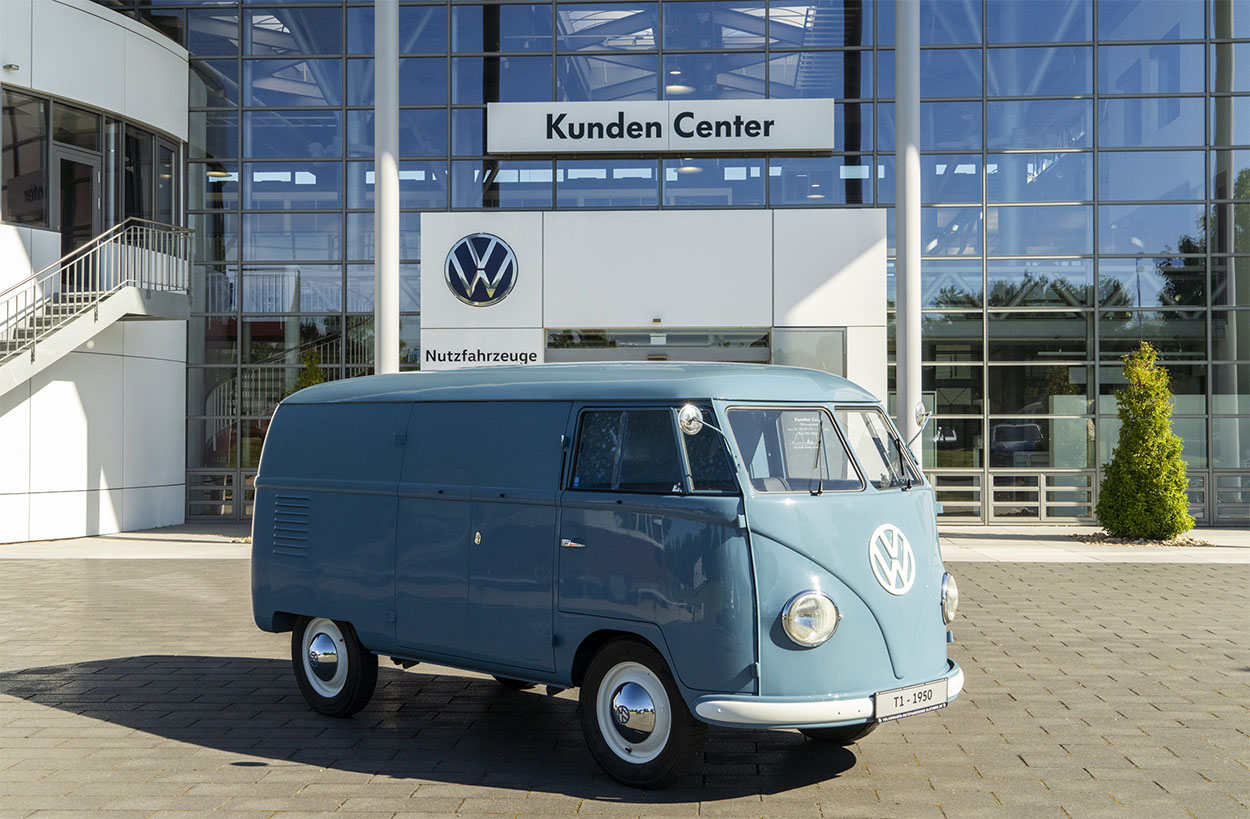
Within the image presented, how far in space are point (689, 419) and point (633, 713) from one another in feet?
5.29

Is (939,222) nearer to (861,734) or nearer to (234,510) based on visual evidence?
(234,510)

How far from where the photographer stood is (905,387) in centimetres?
1892

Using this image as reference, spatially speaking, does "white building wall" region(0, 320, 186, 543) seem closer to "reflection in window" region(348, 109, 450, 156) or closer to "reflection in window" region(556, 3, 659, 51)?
"reflection in window" region(348, 109, 450, 156)

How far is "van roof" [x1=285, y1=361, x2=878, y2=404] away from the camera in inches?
257

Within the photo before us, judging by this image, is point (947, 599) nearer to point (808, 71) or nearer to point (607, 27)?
point (808, 71)

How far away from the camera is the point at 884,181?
2138cm

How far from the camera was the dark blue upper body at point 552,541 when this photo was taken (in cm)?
611

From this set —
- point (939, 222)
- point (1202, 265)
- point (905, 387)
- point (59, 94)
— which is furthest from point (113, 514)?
point (1202, 265)

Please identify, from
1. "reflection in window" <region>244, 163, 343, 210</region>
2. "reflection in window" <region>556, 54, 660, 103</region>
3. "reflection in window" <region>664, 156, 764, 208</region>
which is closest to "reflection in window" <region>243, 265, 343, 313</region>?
"reflection in window" <region>244, 163, 343, 210</region>

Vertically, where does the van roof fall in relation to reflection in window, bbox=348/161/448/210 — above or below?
below

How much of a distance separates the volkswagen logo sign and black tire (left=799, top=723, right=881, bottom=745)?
47.9ft

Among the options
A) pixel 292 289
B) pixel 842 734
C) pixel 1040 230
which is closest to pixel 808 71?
pixel 1040 230

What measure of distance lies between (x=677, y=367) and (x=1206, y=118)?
18.4m

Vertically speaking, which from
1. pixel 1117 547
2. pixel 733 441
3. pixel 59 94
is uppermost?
pixel 59 94
